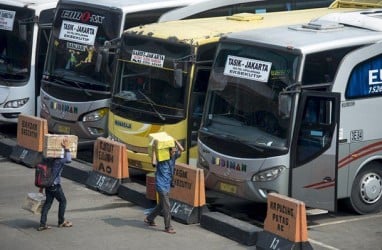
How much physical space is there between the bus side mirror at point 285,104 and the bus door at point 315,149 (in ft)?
0.48

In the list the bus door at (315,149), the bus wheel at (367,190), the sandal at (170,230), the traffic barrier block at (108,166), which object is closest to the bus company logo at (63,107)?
the traffic barrier block at (108,166)

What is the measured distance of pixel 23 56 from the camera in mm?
21328

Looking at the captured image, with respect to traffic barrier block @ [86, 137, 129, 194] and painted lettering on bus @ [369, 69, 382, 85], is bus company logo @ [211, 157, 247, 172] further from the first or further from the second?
painted lettering on bus @ [369, 69, 382, 85]

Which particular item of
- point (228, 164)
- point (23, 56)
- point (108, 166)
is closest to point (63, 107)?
point (23, 56)

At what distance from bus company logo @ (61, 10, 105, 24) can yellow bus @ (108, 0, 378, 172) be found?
4.84ft

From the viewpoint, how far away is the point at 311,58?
1520 cm

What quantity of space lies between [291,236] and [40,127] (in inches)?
276

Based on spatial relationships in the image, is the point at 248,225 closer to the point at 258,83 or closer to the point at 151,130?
the point at 258,83

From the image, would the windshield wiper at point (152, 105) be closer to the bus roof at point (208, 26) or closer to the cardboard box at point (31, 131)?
the bus roof at point (208, 26)

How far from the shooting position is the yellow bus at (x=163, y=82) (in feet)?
55.9

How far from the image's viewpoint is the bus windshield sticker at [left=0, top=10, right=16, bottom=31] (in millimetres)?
21516

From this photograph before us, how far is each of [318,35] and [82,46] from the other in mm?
5530

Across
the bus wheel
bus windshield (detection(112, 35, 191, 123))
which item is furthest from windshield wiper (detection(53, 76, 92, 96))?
the bus wheel

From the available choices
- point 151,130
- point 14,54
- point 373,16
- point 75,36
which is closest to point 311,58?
point 373,16
